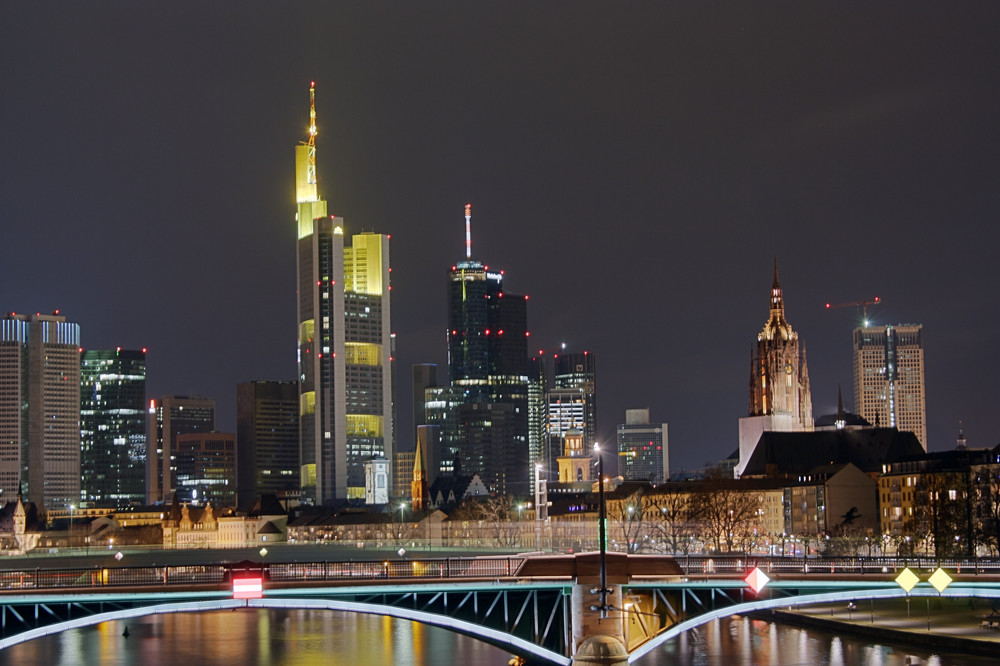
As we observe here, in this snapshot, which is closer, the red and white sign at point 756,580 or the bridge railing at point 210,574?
the red and white sign at point 756,580

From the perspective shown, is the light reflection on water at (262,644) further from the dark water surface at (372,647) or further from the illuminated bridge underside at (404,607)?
the illuminated bridge underside at (404,607)

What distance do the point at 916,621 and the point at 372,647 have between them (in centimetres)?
3187

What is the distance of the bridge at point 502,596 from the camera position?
5753cm

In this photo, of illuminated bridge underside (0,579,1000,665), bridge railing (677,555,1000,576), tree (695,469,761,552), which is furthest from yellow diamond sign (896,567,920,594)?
tree (695,469,761,552)

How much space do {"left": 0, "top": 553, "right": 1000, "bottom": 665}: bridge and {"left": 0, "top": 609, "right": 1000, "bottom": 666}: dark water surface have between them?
916 inches

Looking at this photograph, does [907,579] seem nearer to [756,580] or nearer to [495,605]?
[756,580]

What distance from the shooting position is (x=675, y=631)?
6050 centimetres

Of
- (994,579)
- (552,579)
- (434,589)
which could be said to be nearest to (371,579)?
(434,589)

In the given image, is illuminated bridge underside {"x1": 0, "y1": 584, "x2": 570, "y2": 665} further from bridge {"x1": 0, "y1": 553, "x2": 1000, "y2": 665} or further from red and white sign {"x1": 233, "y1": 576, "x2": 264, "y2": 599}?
red and white sign {"x1": 233, "y1": 576, "x2": 264, "y2": 599}

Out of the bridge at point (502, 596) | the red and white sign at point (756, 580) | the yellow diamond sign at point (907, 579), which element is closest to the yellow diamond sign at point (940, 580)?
the yellow diamond sign at point (907, 579)

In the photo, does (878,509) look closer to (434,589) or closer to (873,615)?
(873,615)

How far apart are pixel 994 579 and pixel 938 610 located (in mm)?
42246

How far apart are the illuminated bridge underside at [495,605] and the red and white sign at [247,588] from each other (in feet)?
0.99

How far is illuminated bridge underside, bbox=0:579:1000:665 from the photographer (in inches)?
Answer: 2247
